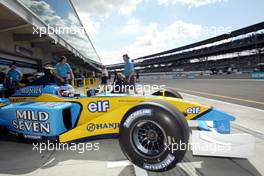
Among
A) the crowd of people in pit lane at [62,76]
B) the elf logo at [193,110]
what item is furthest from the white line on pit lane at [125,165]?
the crowd of people in pit lane at [62,76]

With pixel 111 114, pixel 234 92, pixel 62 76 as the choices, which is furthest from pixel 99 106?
pixel 234 92

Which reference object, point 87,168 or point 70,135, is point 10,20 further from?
point 87,168

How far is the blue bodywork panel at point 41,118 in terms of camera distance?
2783 millimetres

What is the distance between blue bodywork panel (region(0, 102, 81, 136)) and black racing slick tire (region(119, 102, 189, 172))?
1.03 meters

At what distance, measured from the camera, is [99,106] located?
9.48 ft

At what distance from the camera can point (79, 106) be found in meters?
2.96

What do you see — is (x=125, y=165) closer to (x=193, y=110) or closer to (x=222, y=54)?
(x=193, y=110)

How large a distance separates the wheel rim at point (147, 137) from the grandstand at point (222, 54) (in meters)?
37.7

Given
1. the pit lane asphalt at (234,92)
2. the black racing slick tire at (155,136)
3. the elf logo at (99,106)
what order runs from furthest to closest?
the pit lane asphalt at (234,92) < the elf logo at (99,106) < the black racing slick tire at (155,136)

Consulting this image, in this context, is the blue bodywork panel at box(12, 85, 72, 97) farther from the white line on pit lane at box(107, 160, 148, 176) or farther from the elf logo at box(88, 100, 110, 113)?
the white line on pit lane at box(107, 160, 148, 176)

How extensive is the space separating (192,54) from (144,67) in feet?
103

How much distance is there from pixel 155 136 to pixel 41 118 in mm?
1649

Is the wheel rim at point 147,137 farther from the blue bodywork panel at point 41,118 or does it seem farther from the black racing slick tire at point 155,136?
the blue bodywork panel at point 41,118

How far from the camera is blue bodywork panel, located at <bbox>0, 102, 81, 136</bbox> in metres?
2.78
